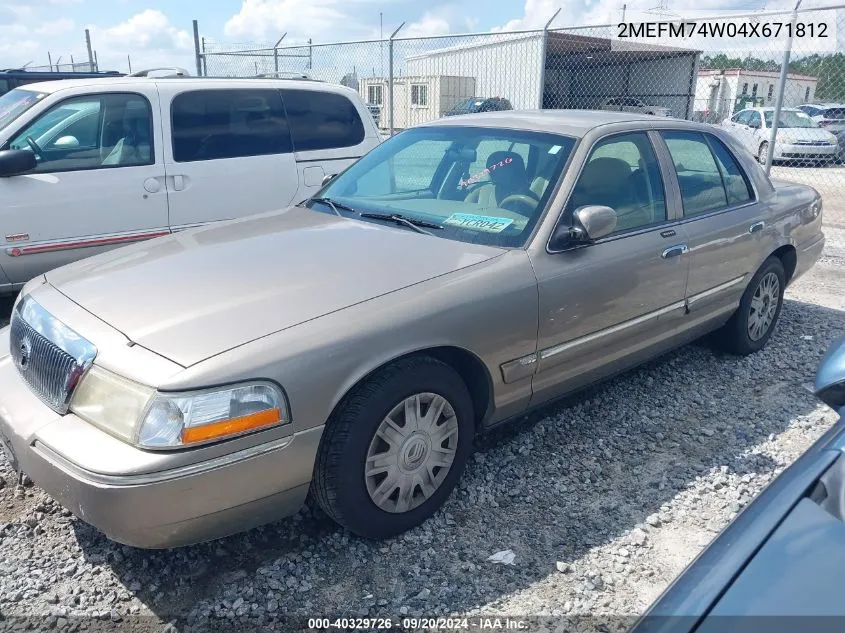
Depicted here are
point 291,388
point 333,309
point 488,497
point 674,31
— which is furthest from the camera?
point 674,31

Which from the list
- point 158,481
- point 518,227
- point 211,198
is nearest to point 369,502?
point 158,481

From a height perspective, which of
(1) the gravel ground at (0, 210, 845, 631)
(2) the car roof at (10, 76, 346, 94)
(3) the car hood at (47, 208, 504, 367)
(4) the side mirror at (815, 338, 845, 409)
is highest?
(2) the car roof at (10, 76, 346, 94)

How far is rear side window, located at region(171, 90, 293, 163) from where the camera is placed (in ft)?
18.8

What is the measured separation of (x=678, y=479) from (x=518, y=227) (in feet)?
4.79

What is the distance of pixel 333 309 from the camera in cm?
258

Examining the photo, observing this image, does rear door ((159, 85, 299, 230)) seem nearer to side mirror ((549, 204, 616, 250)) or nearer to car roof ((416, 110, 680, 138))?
car roof ((416, 110, 680, 138))

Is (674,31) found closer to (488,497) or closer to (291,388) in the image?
(488,497)

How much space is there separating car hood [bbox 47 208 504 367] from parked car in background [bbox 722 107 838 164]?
50.7 feet

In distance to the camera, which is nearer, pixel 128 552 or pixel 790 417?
pixel 128 552

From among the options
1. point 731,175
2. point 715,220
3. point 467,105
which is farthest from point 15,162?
point 467,105

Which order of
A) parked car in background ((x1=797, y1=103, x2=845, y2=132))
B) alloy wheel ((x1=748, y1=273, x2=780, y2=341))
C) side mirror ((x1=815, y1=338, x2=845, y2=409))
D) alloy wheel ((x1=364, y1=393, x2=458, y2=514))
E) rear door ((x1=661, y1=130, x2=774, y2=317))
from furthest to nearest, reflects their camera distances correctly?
parked car in background ((x1=797, y1=103, x2=845, y2=132)), alloy wheel ((x1=748, y1=273, x2=780, y2=341)), rear door ((x1=661, y1=130, x2=774, y2=317)), alloy wheel ((x1=364, y1=393, x2=458, y2=514)), side mirror ((x1=815, y1=338, x2=845, y2=409))

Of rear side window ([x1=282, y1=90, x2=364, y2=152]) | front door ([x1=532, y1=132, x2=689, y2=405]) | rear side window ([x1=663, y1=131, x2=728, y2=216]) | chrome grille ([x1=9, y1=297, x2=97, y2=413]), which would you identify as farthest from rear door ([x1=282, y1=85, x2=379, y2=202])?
chrome grille ([x1=9, y1=297, x2=97, y2=413])

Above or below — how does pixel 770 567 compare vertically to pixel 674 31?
below

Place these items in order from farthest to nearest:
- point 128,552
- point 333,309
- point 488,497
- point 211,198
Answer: point 211,198 < point 488,497 < point 128,552 < point 333,309
